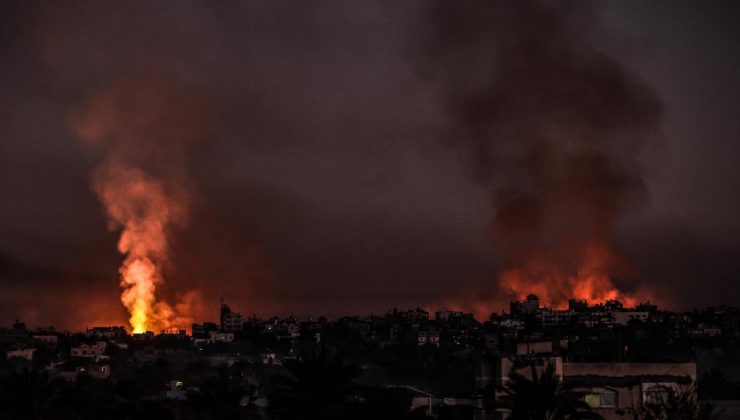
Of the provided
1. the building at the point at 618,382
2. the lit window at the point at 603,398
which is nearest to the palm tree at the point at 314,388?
the building at the point at 618,382

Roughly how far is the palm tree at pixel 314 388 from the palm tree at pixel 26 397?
12.6m

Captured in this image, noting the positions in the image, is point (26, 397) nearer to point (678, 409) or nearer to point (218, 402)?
point (218, 402)

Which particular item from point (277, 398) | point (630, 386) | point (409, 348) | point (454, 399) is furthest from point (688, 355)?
point (277, 398)

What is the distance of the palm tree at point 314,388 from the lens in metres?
50.1

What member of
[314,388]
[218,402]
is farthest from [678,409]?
[218,402]

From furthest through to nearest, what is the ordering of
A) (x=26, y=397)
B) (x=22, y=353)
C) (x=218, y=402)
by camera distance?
(x=22, y=353) < (x=26, y=397) < (x=218, y=402)

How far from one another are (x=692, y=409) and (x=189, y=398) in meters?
23.6

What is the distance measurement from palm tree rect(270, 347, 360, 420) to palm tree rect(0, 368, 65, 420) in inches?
498

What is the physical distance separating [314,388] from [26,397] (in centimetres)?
1552

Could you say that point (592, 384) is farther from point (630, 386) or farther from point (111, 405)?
point (111, 405)

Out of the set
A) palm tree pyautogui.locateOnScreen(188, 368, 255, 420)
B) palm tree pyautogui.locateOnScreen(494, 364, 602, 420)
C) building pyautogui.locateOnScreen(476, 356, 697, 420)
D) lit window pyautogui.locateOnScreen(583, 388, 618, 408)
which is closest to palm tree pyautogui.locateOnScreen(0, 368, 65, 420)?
palm tree pyautogui.locateOnScreen(188, 368, 255, 420)

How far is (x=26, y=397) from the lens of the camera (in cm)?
5528

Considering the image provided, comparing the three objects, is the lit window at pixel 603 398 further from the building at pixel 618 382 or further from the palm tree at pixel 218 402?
the palm tree at pixel 218 402

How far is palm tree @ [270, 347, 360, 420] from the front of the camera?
50.1m
